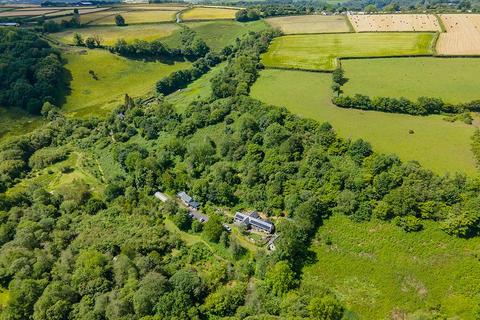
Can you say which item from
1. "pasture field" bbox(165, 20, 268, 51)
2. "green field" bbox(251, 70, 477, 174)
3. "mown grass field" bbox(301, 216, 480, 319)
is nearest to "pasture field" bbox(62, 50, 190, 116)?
"pasture field" bbox(165, 20, 268, 51)

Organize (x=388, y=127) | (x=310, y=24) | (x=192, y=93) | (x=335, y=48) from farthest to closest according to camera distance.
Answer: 1. (x=310, y=24)
2. (x=335, y=48)
3. (x=192, y=93)
4. (x=388, y=127)

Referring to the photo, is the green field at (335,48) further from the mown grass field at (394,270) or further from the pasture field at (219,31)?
the mown grass field at (394,270)

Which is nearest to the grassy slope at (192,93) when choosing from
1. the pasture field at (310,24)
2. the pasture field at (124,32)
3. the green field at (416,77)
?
the pasture field at (310,24)

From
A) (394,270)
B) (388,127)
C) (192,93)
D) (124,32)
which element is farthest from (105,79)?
(394,270)

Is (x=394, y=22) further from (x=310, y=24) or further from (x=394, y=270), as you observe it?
(x=394, y=270)

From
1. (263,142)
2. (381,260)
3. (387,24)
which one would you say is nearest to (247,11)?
(387,24)

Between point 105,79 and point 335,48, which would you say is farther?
point 105,79

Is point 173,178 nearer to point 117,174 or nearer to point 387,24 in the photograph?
point 117,174

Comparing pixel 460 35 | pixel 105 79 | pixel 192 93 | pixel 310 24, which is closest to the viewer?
pixel 192 93
